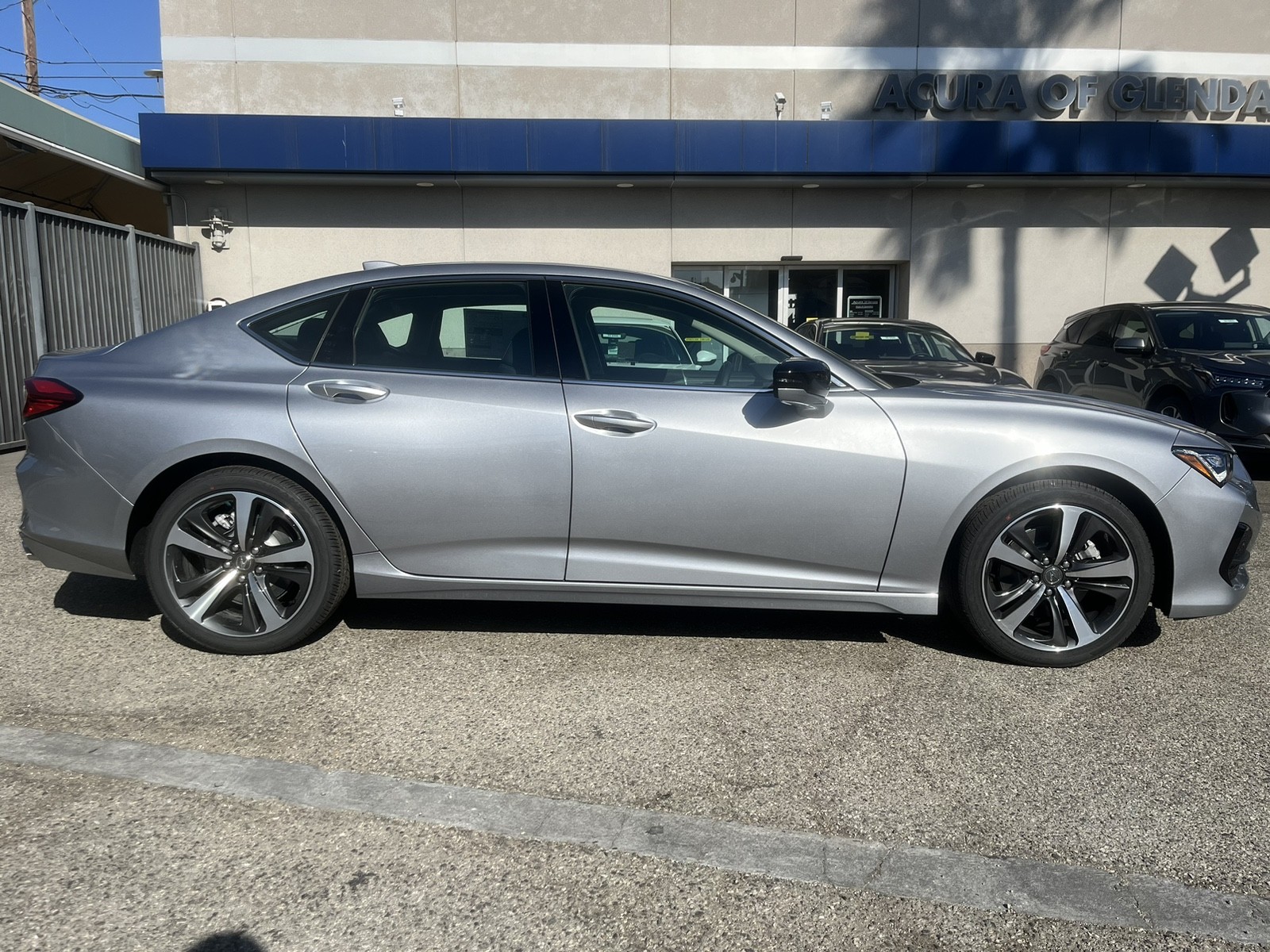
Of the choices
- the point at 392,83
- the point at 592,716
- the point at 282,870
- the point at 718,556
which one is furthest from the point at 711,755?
the point at 392,83

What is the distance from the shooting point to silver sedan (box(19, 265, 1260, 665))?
3791 mm

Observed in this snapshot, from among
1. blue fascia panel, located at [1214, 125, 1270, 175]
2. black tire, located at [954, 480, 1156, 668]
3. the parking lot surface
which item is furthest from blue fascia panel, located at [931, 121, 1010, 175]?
black tire, located at [954, 480, 1156, 668]

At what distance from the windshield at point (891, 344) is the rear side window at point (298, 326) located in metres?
6.13

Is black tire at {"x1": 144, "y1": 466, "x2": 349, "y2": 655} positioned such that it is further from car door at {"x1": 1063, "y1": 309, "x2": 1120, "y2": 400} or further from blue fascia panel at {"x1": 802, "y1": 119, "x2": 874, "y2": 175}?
blue fascia panel at {"x1": 802, "y1": 119, "x2": 874, "y2": 175}

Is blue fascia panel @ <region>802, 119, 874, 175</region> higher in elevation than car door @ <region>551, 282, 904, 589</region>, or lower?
higher

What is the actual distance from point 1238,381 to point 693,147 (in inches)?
304

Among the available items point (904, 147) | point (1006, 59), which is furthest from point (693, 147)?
point (1006, 59)

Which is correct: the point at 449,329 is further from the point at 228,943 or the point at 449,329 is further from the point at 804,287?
the point at 804,287

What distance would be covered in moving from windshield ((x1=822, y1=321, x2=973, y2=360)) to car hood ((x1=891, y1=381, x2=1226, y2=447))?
514cm

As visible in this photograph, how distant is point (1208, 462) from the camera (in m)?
3.94

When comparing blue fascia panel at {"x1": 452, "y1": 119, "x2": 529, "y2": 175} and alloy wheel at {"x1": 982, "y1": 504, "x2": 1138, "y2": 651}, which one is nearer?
alloy wheel at {"x1": 982, "y1": 504, "x2": 1138, "y2": 651}

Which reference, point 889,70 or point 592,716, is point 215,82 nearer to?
point 889,70

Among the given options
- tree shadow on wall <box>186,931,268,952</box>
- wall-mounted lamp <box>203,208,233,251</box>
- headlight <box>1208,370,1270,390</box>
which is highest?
wall-mounted lamp <box>203,208,233,251</box>

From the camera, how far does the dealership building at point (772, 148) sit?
45.0 ft
